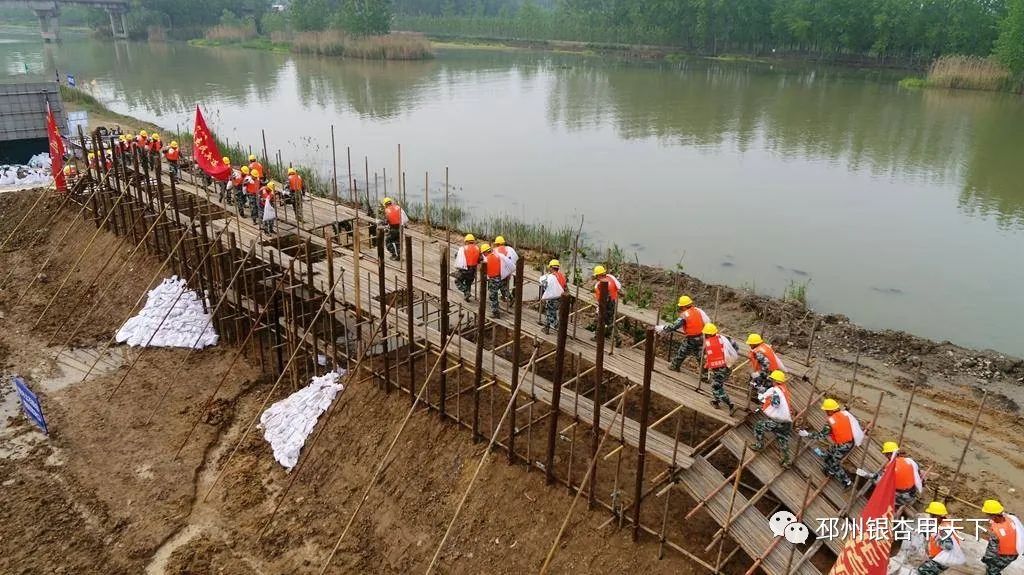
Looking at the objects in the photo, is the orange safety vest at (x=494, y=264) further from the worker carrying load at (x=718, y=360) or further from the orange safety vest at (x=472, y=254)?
the worker carrying load at (x=718, y=360)

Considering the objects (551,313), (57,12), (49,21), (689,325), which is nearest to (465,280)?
(551,313)

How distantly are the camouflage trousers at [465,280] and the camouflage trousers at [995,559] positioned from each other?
8.15 meters

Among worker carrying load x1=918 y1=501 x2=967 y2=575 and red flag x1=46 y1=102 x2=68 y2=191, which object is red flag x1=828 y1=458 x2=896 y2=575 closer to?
worker carrying load x1=918 y1=501 x2=967 y2=575

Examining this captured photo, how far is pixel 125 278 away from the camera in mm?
17984

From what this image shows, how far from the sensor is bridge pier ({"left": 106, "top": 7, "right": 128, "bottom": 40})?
80975 millimetres

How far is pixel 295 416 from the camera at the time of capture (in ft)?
41.6

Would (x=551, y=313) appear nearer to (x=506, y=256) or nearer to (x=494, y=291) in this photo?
(x=494, y=291)

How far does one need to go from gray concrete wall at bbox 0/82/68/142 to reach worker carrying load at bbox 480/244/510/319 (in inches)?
888

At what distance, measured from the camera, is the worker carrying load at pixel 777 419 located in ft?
29.2

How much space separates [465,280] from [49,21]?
87.7 m

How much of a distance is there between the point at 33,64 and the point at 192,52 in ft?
55.1

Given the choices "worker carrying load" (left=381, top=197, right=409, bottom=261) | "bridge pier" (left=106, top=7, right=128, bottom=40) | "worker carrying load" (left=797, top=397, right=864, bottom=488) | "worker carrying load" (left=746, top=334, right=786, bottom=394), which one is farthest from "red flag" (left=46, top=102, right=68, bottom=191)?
"bridge pier" (left=106, top=7, right=128, bottom=40)

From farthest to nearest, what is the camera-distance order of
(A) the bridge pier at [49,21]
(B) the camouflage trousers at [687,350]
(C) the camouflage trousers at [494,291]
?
(A) the bridge pier at [49,21] → (C) the camouflage trousers at [494,291] → (B) the camouflage trousers at [687,350]

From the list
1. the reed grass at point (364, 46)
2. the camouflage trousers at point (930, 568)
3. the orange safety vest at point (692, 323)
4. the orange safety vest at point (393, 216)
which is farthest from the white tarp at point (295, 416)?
the reed grass at point (364, 46)
